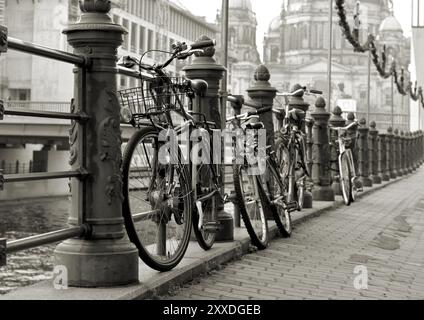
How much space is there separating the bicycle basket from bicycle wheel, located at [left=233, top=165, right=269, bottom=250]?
1.30 meters

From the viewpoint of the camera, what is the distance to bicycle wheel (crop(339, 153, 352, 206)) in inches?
450

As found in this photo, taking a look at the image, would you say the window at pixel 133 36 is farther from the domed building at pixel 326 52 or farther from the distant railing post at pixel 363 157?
the distant railing post at pixel 363 157

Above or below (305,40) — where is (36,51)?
below

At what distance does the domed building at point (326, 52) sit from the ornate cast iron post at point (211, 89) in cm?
9443

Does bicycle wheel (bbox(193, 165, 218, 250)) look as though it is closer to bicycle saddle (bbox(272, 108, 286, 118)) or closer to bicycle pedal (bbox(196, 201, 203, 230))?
bicycle pedal (bbox(196, 201, 203, 230))

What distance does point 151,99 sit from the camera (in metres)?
4.59

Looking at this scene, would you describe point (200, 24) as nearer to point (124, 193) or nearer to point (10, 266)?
point (10, 266)

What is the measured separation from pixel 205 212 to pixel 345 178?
6106 mm

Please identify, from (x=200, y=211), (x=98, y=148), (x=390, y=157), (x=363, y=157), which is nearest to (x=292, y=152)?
(x=200, y=211)

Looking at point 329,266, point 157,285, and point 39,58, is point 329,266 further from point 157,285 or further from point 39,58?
point 39,58

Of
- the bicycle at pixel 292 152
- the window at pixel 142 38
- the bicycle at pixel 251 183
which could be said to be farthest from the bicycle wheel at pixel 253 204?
the window at pixel 142 38

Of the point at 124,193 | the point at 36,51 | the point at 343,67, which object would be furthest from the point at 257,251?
the point at 343,67
